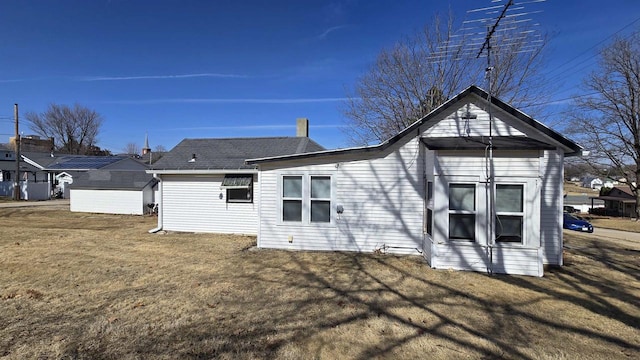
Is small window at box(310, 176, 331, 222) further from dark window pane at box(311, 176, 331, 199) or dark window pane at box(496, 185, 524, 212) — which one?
dark window pane at box(496, 185, 524, 212)

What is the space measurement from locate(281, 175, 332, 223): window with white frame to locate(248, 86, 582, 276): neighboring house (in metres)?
0.03

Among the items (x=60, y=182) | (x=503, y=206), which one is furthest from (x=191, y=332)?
(x=60, y=182)

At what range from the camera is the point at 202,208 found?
12266mm

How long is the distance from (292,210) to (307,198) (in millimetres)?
601

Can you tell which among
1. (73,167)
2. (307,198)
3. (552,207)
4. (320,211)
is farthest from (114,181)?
(552,207)

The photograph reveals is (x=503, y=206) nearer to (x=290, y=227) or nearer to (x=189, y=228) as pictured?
(x=290, y=227)

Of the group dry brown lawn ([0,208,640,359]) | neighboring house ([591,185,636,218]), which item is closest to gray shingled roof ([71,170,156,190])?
dry brown lawn ([0,208,640,359])

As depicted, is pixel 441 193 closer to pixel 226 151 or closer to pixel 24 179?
pixel 226 151

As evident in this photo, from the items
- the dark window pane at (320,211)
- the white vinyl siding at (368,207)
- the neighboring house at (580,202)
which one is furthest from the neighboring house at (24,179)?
the neighboring house at (580,202)

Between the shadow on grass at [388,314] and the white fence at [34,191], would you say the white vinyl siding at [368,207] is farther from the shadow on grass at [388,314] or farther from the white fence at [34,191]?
the white fence at [34,191]

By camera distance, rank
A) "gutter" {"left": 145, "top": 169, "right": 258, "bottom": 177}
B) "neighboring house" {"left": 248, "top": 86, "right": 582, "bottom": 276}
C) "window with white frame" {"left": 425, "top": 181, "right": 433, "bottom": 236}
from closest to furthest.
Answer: "neighboring house" {"left": 248, "top": 86, "right": 582, "bottom": 276}
"window with white frame" {"left": 425, "top": 181, "right": 433, "bottom": 236}
"gutter" {"left": 145, "top": 169, "right": 258, "bottom": 177}

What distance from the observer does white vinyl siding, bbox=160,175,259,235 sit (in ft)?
39.4

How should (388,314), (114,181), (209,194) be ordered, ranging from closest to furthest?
1. (388,314)
2. (209,194)
3. (114,181)

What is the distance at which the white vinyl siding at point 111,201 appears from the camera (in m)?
19.2
